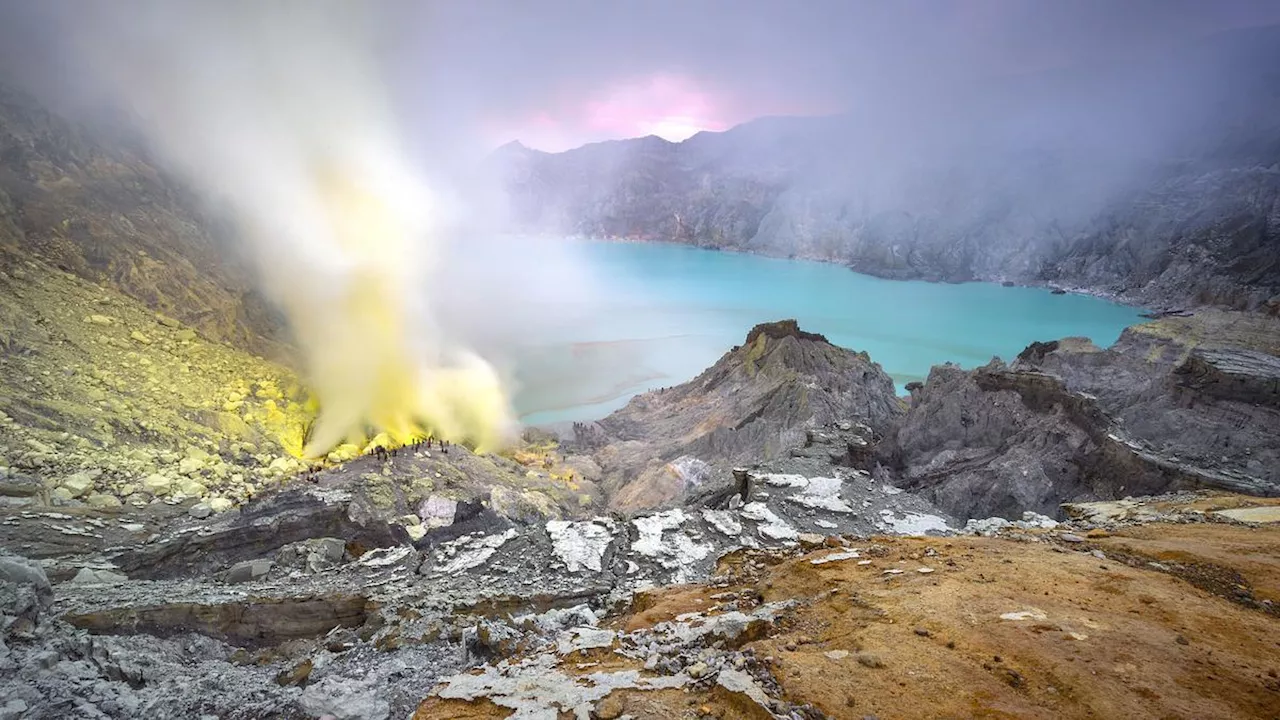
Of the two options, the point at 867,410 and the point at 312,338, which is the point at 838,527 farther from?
the point at 312,338

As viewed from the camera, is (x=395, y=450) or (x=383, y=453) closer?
(x=383, y=453)

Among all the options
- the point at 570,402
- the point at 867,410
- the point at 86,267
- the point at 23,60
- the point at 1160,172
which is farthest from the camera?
the point at 1160,172

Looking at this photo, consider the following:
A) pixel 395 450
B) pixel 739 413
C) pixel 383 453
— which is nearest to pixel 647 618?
pixel 383 453

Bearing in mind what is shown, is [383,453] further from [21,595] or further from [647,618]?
[647,618]

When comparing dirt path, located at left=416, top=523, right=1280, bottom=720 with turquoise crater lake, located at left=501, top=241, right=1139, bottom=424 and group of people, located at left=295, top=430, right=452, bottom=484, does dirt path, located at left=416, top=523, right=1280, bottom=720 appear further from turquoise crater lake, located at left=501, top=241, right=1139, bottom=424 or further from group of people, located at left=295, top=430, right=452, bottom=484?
turquoise crater lake, located at left=501, top=241, right=1139, bottom=424

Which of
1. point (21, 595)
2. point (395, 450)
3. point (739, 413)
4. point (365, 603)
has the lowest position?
point (739, 413)

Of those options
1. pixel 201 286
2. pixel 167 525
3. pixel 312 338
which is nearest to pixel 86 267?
pixel 201 286

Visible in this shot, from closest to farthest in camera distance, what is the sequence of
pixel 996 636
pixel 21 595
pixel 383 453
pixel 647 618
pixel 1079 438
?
pixel 996 636, pixel 21 595, pixel 647 618, pixel 1079 438, pixel 383 453

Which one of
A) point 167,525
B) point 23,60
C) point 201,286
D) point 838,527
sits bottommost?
point 838,527
